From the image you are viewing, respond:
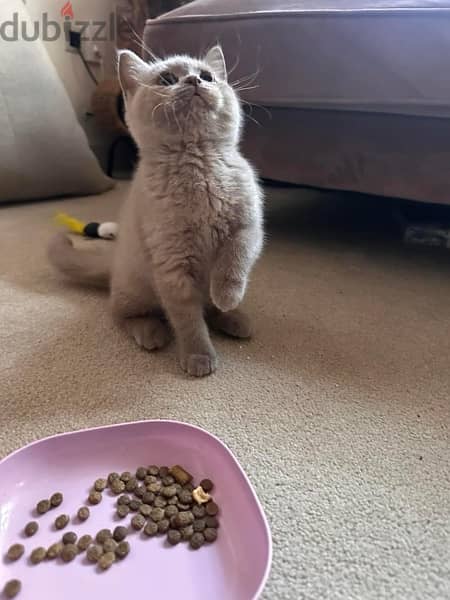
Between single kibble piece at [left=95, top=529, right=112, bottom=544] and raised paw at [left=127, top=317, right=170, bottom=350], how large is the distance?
1.41 feet

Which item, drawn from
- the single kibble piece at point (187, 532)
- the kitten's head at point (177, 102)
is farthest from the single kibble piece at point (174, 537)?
the kitten's head at point (177, 102)

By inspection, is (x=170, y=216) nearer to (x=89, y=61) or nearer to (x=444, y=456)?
(x=444, y=456)

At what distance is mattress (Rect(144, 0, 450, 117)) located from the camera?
3.71ft

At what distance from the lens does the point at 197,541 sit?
0.61 m

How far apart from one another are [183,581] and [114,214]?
1513 millimetres

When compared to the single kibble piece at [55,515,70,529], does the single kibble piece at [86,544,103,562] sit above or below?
above

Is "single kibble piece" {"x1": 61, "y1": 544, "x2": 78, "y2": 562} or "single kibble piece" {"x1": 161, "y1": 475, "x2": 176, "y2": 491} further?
"single kibble piece" {"x1": 161, "y1": 475, "x2": 176, "y2": 491}

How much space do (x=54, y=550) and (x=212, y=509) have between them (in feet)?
0.63

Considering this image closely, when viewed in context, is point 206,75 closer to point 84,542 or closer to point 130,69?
point 130,69

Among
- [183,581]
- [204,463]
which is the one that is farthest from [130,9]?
[183,581]

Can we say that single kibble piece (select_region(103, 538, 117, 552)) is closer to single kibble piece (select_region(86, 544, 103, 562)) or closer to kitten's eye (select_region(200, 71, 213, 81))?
single kibble piece (select_region(86, 544, 103, 562))

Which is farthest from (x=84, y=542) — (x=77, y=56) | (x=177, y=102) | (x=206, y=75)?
(x=77, y=56)

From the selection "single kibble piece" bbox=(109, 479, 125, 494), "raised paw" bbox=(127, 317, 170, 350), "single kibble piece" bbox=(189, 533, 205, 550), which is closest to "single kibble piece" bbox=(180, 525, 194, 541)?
"single kibble piece" bbox=(189, 533, 205, 550)

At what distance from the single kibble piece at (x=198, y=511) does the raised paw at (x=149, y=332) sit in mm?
409
